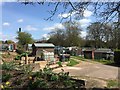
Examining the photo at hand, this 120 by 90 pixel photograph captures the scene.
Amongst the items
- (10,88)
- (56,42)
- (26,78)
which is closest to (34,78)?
(26,78)

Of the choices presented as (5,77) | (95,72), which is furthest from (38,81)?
(95,72)

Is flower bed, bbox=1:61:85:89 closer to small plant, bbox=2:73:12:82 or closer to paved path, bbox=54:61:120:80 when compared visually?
small plant, bbox=2:73:12:82

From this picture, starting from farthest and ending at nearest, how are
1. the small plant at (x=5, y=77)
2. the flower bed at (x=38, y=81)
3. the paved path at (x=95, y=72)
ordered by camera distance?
the paved path at (x=95, y=72), the small plant at (x=5, y=77), the flower bed at (x=38, y=81)

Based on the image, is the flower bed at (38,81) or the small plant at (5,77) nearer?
the flower bed at (38,81)

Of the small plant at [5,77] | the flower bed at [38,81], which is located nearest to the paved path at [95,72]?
the flower bed at [38,81]

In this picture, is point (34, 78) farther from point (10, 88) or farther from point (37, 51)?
point (37, 51)

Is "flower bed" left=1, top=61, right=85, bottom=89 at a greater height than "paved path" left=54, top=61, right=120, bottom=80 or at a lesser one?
greater

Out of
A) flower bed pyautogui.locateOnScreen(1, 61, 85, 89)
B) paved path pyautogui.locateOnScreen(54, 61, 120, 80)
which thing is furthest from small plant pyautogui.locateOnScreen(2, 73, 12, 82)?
paved path pyautogui.locateOnScreen(54, 61, 120, 80)

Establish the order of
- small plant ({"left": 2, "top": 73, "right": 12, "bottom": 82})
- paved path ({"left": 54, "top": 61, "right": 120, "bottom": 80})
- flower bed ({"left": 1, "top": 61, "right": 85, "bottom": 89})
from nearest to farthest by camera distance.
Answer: flower bed ({"left": 1, "top": 61, "right": 85, "bottom": 89}) < small plant ({"left": 2, "top": 73, "right": 12, "bottom": 82}) < paved path ({"left": 54, "top": 61, "right": 120, "bottom": 80})

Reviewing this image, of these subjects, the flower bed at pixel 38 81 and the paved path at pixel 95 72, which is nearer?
the flower bed at pixel 38 81

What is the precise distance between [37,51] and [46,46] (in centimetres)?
164

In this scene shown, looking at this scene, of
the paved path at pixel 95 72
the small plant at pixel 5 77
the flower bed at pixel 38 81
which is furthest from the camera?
the paved path at pixel 95 72

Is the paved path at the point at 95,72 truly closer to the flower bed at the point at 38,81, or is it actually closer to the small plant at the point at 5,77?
the flower bed at the point at 38,81

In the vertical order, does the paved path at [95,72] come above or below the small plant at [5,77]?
below
